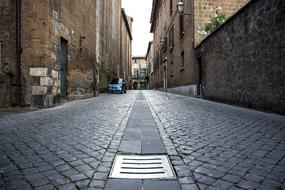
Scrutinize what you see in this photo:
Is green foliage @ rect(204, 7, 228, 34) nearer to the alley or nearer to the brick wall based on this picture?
the brick wall

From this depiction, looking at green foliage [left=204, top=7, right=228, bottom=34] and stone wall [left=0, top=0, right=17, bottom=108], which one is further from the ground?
green foliage [left=204, top=7, right=228, bottom=34]

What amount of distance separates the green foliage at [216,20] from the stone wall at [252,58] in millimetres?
2194

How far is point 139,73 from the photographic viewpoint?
78.9 meters

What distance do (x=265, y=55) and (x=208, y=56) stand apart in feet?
15.7

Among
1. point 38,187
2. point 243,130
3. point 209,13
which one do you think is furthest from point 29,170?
point 209,13

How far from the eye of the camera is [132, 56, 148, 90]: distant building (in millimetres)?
75688

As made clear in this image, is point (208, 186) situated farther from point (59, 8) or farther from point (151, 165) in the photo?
point (59, 8)

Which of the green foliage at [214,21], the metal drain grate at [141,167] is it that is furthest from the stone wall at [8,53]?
the green foliage at [214,21]

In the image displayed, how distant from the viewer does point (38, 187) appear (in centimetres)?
203

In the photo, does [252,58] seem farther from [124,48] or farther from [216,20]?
[124,48]

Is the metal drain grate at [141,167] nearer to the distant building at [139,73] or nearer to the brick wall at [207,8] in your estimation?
the brick wall at [207,8]

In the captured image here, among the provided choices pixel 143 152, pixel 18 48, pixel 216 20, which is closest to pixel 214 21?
pixel 216 20

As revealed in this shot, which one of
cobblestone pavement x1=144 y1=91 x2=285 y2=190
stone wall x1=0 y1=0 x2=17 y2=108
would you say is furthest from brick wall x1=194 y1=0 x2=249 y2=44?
cobblestone pavement x1=144 y1=91 x2=285 y2=190

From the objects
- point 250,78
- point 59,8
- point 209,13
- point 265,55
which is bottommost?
point 250,78
